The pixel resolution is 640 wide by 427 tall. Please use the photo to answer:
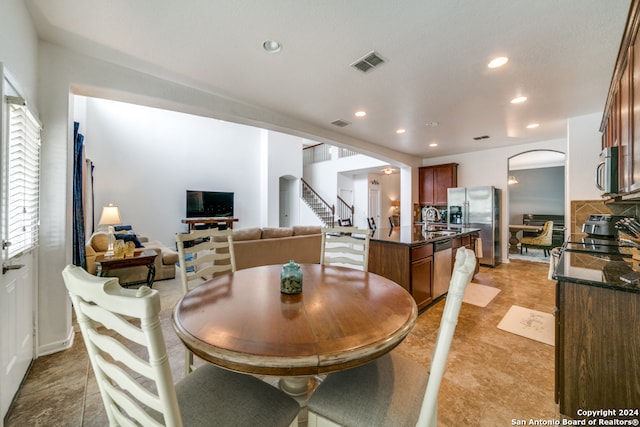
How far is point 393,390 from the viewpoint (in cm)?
104

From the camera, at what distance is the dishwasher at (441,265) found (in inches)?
127

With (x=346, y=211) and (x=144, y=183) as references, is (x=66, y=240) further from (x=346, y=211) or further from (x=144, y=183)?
(x=346, y=211)

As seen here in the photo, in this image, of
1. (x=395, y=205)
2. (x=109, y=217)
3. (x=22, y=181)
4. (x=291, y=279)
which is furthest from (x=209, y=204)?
(x=395, y=205)

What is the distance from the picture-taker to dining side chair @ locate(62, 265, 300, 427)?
57 centimetres

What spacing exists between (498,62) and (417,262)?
7.04 feet

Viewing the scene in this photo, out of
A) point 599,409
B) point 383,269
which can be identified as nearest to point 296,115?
point 383,269

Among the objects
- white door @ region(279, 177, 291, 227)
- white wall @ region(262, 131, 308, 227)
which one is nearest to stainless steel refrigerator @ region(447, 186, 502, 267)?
white wall @ region(262, 131, 308, 227)

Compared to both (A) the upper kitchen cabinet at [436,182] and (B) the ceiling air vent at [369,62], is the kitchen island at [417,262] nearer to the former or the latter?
(B) the ceiling air vent at [369,62]

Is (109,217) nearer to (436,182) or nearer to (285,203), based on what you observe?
(285,203)

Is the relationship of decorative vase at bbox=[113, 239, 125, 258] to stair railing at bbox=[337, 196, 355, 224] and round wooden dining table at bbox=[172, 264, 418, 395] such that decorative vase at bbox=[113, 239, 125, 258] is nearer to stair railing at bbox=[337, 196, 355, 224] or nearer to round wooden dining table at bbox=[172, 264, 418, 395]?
round wooden dining table at bbox=[172, 264, 418, 395]

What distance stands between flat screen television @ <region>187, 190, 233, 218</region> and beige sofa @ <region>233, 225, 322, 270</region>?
370 centimetres

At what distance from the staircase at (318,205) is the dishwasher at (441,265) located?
204 inches

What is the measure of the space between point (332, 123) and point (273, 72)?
5.50ft

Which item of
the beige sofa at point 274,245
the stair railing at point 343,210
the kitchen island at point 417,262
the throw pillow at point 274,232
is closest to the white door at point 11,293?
the beige sofa at point 274,245
